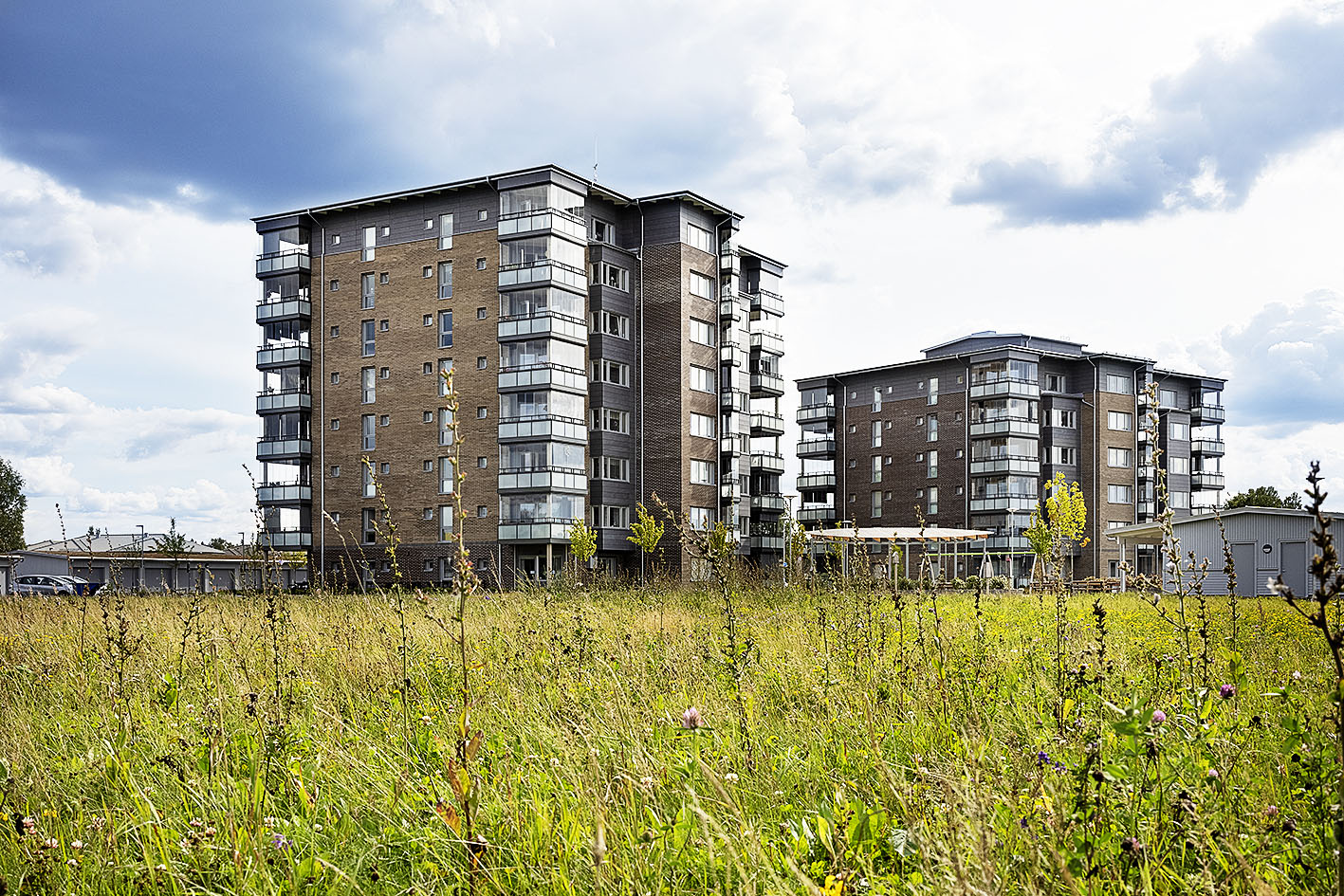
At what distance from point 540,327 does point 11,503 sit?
53.5 meters

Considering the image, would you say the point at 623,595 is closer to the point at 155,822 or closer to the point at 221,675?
the point at 221,675

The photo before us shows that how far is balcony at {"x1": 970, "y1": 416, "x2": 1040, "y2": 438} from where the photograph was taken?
68.3 m

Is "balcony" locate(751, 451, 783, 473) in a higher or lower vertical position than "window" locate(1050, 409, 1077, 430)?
lower

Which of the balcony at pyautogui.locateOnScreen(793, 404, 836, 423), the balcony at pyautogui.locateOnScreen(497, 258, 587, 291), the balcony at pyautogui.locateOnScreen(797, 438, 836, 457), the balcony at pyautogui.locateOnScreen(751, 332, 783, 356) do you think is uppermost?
the balcony at pyautogui.locateOnScreen(497, 258, 587, 291)

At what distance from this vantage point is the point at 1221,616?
11.9 metres

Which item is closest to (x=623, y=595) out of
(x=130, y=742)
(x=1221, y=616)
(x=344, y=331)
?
(x=1221, y=616)

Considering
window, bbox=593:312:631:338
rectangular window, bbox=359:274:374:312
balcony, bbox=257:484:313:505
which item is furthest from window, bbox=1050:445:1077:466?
balcony, bbox=257:484:313:505

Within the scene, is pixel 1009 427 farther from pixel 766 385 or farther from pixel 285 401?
pixel 285 401

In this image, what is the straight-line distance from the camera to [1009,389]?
68.4 m

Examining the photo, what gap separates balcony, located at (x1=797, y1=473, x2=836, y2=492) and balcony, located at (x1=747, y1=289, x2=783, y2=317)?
18736mm

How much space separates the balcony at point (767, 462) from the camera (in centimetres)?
6425

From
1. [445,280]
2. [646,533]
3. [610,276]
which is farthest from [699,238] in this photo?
[646,533]

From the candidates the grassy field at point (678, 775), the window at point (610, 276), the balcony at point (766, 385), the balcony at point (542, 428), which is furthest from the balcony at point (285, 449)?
the grassy field at point (678, 775)

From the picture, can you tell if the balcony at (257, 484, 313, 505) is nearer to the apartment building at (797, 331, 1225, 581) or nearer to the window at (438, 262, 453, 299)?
the window at (438, 262, 453, 299)
